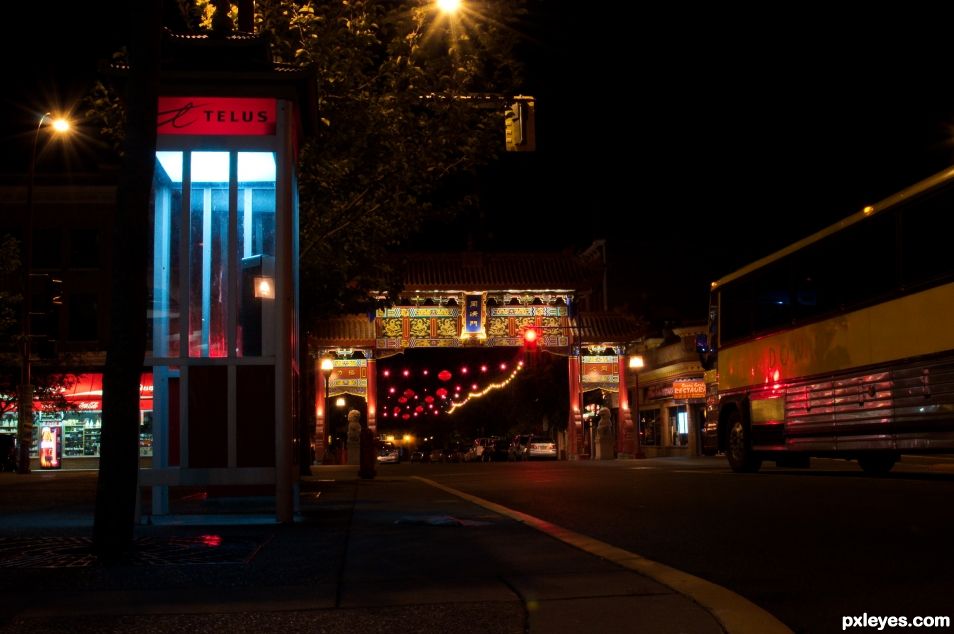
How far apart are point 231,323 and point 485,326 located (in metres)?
37.0

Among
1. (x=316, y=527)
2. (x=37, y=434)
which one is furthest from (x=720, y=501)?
(x=37, y=434)

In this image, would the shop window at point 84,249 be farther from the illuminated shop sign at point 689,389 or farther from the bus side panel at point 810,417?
the bus side panel at point 810,417

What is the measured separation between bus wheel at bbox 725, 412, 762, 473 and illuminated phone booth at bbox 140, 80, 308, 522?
1319 centimetres

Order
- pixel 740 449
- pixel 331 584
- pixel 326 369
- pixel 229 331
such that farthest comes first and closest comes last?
pixel 326 369, pixel 740 449, pixel 229 331, pixel 331 584

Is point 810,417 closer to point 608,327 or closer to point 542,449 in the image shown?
point 608,327

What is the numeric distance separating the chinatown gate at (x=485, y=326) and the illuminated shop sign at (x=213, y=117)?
35.9 meters

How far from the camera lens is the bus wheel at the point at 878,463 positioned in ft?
63.7

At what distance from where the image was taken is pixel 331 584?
5805 mm

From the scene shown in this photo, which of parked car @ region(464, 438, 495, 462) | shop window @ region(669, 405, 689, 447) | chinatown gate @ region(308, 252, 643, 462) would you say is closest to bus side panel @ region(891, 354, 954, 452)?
chinatown gate @ region(308, 252, 643, 462)

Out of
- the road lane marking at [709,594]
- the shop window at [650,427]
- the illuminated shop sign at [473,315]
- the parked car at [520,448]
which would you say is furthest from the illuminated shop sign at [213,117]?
the shop window at [650,427]

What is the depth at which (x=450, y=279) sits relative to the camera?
46.5 metres

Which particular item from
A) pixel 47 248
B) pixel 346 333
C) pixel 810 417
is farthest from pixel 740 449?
pixel 47 248

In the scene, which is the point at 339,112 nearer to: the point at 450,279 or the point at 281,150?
the point at 281,150

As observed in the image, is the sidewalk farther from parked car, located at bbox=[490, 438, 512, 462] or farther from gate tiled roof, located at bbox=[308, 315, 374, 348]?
parked car, located at bbox=[490, 438, 512, 462]
